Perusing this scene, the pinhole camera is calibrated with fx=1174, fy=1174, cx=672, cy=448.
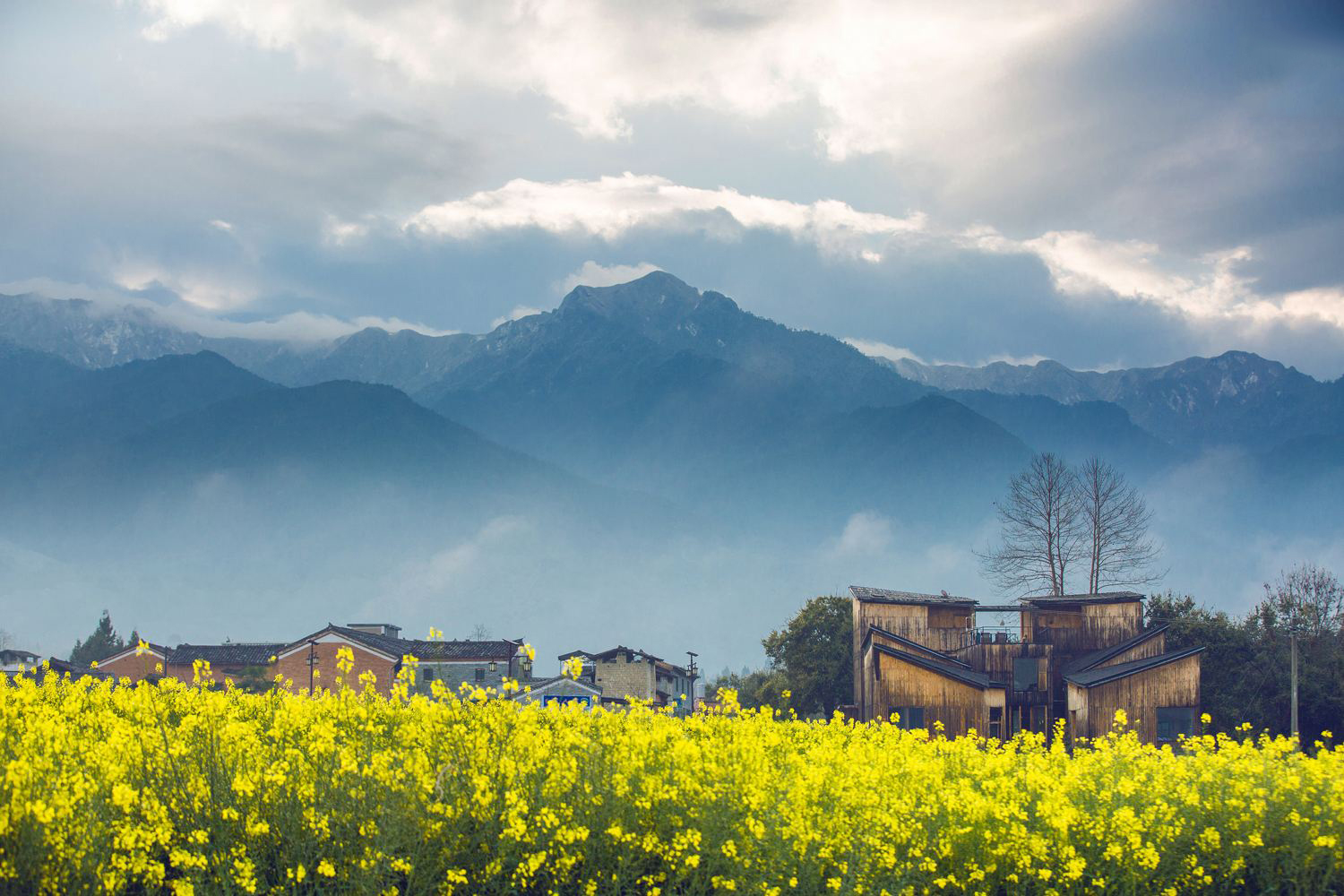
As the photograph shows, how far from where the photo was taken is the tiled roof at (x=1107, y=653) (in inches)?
2132


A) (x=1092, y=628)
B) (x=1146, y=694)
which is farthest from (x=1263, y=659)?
(x=1146, y=694)

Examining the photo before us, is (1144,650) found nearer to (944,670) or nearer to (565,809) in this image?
(944,670)

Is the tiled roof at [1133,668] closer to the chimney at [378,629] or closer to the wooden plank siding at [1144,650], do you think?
the wooden plank siding at [1144,650]

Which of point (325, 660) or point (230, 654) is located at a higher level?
point (230, 654)

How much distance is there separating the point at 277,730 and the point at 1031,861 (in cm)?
925

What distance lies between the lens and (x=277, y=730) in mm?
14148

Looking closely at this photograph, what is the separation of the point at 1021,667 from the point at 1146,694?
7.51 metres

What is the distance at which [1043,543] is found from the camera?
7638 centimetres

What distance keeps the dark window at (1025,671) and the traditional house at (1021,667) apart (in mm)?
49

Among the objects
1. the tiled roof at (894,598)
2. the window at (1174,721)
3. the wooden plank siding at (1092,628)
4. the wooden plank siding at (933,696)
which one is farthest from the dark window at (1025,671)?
the window at (1174,721)

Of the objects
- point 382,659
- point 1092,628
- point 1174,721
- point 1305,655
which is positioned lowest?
point 1174,721

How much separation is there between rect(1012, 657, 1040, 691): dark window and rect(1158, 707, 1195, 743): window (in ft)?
23.8

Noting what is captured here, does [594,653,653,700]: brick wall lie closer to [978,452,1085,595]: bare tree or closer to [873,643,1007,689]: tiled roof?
[978,452,1085,595]: bare tree

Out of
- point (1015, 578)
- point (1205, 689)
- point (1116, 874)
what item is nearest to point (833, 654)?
point (1015, 578)
